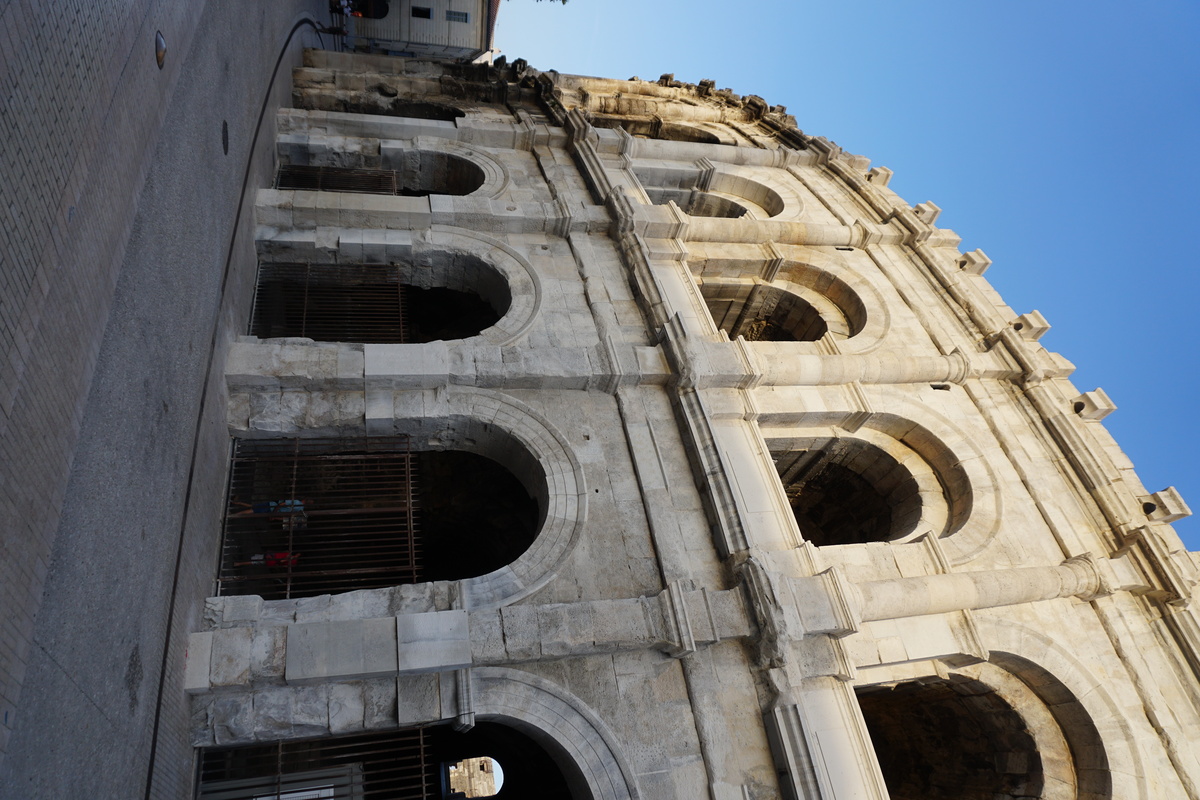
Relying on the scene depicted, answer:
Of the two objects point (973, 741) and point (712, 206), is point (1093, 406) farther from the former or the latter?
point (712, 206)

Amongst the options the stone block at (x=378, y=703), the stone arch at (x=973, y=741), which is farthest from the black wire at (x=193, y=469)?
the stone arch at (x=973, y=741)

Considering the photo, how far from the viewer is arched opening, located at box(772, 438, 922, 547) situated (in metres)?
11.7

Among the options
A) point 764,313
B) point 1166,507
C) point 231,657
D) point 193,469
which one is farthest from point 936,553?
point 193,469

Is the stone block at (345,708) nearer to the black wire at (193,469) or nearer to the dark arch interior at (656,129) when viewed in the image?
the black wire at (193,469)

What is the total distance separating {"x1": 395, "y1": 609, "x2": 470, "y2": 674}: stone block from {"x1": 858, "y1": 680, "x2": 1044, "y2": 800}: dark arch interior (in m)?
7.25

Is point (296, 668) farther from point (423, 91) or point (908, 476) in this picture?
point (423, 91)

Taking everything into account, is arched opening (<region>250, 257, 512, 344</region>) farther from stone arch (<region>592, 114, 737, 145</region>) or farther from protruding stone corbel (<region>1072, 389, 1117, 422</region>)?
protruding stone corbel (<region>1072, 389, 1117, 422</region>)

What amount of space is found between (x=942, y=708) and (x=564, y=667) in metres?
7.28

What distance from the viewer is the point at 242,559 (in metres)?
9.78

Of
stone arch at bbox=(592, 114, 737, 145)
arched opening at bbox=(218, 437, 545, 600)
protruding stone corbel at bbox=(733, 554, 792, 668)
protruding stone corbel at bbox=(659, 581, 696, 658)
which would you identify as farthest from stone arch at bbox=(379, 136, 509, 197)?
protruding stone corbel at bbox=(733, 554, 792, 668)

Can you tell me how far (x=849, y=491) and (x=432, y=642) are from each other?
8500 mm

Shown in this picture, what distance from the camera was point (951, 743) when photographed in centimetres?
1129

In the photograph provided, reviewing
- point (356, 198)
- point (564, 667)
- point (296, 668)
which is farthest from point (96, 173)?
point (356, 198)

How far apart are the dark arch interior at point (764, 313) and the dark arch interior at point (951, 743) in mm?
6940
